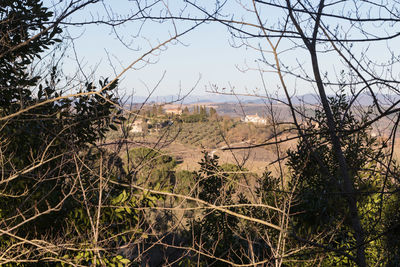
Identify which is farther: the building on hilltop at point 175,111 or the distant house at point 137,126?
the distant house at point 137,126

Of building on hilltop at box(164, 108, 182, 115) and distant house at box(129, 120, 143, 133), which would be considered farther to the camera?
distant house at box(129, 120, 143, 133)

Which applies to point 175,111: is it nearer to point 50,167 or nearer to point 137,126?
point 137,126

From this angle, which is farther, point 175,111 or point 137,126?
point 137,126

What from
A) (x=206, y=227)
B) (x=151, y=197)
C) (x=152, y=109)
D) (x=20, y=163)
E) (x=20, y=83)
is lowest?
(x=206, y=227)

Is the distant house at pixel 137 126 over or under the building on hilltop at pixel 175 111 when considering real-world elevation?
under

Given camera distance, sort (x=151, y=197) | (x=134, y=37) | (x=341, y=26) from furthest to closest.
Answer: (x=151, y=197) < (x=134, y=37) < (x=341, y=26)

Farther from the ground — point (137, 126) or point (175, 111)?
point (175, 111)

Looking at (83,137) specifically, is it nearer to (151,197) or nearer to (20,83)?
(20,83)

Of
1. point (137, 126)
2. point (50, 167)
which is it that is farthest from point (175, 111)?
point (50, 167)

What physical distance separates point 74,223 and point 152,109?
6.86ft

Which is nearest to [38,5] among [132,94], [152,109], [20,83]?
[20,83]

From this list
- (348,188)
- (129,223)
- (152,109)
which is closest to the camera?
(348,188)

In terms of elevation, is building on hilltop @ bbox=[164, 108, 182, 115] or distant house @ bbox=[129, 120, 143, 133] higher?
building on hilltop @ bbox=[164, 108, 182, 115]

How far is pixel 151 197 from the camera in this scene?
536 centimetres
